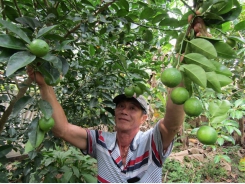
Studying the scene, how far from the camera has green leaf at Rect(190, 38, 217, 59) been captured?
0.71 meters

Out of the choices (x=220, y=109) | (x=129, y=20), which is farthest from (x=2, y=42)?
(x=129, y=20)

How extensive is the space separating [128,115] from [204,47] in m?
1.21

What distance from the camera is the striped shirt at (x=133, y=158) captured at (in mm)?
1686

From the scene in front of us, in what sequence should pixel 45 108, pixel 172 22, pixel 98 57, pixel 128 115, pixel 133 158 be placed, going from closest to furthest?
pixel 45 108
pixel 172 22
pixel 133 158
pixel 128 115
pixel 98 57

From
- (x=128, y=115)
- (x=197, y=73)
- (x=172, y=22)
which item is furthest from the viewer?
(x=128, y=115)

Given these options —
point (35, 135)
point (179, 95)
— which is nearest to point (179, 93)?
point (179, 95)

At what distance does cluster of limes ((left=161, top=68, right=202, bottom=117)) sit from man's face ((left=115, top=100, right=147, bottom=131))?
1.12 metres

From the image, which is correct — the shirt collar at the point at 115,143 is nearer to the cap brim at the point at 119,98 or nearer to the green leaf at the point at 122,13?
Result: the cap brim at the point at 119,98

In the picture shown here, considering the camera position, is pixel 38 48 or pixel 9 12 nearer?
pixel 38 48

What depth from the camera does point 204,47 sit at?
2.35 ft

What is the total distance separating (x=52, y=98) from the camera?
1.46 metres

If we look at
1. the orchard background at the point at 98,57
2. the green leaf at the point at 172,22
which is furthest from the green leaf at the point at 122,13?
the green leaf at the point at 172,22

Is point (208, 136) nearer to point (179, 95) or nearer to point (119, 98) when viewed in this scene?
point (179, 95)

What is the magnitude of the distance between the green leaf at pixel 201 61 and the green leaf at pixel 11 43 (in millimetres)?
507
